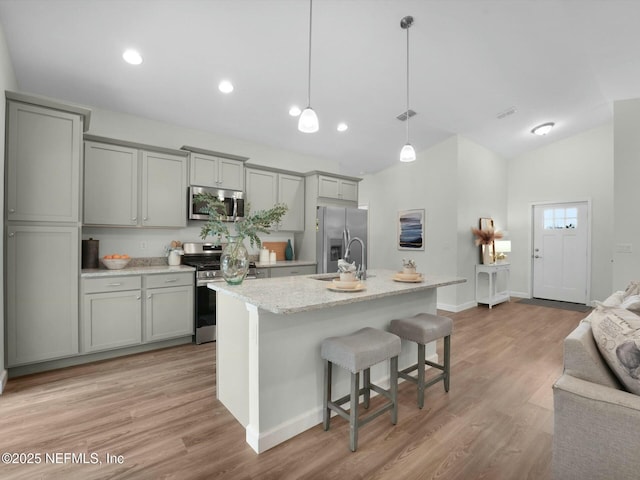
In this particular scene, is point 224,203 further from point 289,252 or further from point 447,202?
point 447,202

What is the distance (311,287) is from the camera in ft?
7.30

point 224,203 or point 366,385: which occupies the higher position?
point 224,203

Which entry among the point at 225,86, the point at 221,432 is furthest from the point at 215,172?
the point at 221,432

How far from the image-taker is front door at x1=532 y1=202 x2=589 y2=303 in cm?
588

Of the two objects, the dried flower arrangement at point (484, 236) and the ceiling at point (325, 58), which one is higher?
the ceiling at point (325, 58)

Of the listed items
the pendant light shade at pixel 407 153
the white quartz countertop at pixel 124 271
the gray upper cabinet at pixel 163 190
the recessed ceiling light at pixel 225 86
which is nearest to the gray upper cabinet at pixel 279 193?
the gray upper cabinet at pixel 163 190

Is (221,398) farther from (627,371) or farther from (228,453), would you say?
(627,371)

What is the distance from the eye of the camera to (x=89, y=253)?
11.1 ft

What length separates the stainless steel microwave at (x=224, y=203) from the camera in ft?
12.8

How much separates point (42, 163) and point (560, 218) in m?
7.86

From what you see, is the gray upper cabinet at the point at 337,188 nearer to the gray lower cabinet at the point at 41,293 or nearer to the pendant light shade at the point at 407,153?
the pendant light shade at the point at 407,153

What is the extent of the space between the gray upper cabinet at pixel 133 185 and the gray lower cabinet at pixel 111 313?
2.28ft

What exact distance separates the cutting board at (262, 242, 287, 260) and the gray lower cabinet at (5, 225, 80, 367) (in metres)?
2.53

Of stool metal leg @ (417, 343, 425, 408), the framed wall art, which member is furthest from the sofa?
the framed wall art
